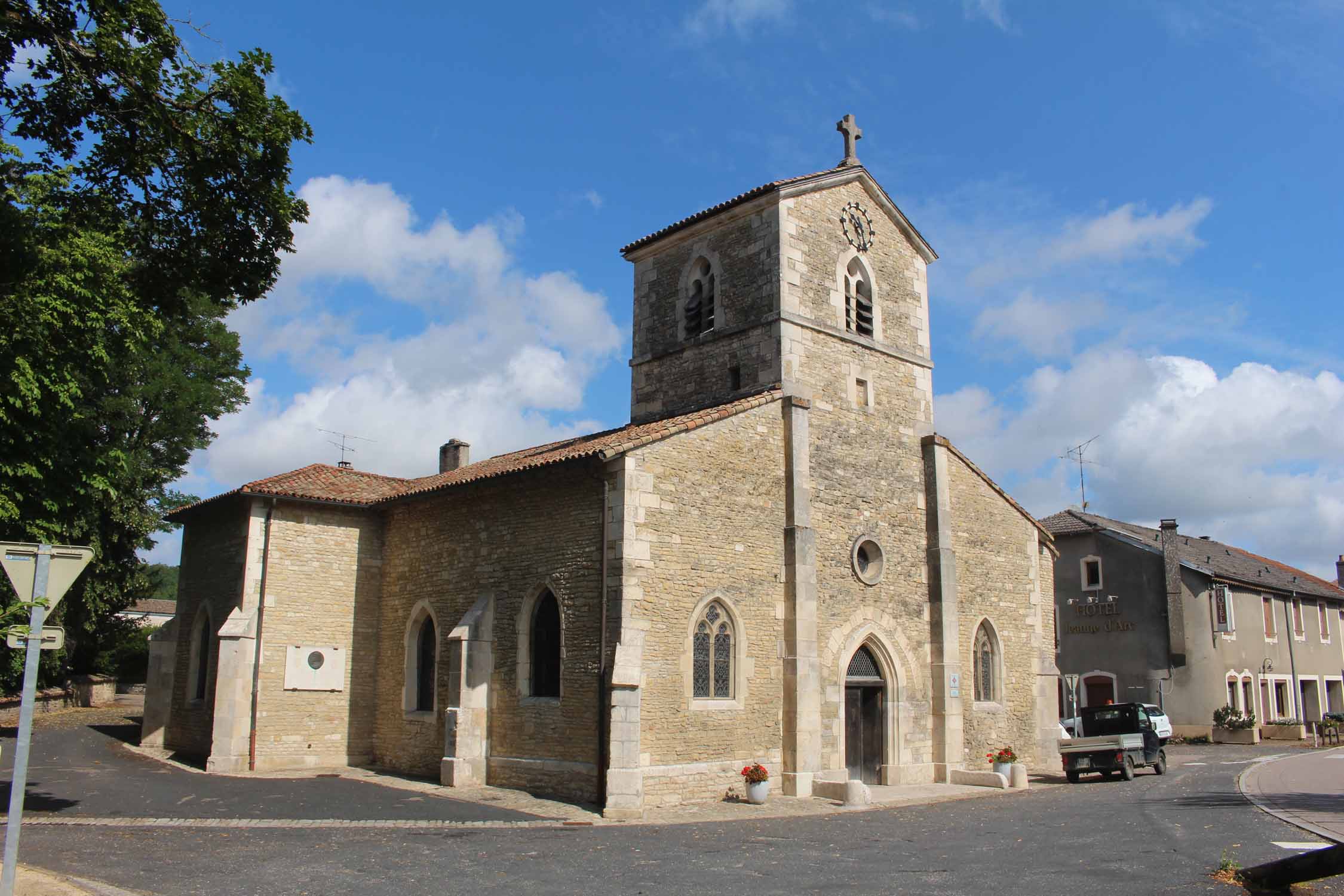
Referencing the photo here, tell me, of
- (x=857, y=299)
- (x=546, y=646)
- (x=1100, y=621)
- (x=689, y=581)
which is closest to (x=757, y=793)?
(x=689, y=581)

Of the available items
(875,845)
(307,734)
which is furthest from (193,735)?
(875,845)

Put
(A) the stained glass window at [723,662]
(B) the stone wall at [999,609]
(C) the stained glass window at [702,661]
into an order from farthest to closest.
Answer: (B) the stone wall at [999,609], (A) the stained glass window at [723,662], (C) the stained glass window at [702,661]

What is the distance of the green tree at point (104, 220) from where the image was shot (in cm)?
1143

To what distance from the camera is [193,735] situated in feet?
73.8

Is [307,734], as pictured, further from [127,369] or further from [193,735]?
[127,369]

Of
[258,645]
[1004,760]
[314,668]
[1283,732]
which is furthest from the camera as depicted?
[1283,732]

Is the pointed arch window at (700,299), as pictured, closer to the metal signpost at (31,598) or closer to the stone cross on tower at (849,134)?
the stone cross on tower at (849,134)

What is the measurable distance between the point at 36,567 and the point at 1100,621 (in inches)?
1405

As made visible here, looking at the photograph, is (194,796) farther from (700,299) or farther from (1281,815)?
(1281,815)

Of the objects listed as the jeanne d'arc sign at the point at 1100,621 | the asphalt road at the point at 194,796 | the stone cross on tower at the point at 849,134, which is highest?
the stone cross on tower at the point at 849,134

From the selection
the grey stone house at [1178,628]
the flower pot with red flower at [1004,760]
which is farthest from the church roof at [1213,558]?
the flower pot with red flower at [1004,760]

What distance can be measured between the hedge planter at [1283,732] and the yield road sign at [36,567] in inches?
1526

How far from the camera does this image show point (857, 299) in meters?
22.2

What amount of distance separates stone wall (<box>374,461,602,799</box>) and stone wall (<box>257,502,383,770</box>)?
1.30 ft
